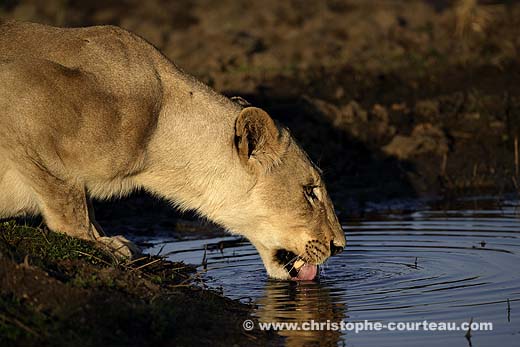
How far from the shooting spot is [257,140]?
822 cm

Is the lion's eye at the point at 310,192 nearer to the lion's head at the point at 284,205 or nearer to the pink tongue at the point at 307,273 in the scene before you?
the lion's head at the point at 284,205

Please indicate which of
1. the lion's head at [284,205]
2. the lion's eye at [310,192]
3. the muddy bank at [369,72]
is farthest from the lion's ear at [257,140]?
the muddy bank at [369,72]

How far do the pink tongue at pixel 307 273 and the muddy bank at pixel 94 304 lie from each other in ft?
2.82

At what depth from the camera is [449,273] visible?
29.7 feet

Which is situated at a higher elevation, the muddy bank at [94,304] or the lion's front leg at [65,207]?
the lion's front leg at [65,207]

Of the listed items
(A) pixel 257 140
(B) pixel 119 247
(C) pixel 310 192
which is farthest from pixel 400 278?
(B) pixel 119 247

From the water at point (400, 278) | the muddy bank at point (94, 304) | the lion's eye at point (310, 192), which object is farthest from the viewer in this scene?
the lion's eye at point (310, 192)

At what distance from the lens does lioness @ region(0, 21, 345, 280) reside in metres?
7.61

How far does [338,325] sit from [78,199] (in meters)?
2.04

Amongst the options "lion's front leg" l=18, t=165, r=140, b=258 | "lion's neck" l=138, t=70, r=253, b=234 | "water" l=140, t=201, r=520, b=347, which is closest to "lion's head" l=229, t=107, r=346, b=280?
"lion's neck" l=138, t=70, r=253, b=234

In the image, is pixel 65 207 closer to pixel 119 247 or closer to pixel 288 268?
pixel 119 247

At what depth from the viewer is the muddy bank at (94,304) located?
6.07 m

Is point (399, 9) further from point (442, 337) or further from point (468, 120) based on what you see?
point (442, 337)

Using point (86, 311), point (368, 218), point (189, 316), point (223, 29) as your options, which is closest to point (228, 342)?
point (189, 316)
